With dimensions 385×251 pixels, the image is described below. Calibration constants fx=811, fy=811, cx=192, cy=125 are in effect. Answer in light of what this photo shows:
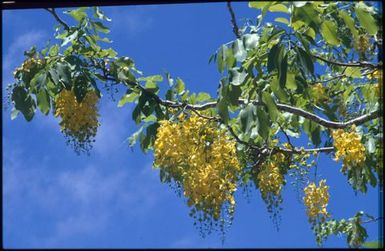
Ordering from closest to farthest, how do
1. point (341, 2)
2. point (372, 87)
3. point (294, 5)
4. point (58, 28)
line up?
point (294, 5) → point (341, 2) → point (372, 87) → point (58, 28)

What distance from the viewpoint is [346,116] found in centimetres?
344

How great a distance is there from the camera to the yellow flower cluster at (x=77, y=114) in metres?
3.21

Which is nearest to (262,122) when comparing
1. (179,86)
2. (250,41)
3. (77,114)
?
(250,41)

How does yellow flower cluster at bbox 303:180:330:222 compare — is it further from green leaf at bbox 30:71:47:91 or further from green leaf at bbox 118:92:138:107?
green leaf at bbox 30:71:47:91

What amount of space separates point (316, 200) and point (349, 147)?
449 mm

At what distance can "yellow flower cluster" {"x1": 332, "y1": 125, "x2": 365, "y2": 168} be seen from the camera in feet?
9.62

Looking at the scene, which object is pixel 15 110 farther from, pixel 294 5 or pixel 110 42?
pixel 294 5

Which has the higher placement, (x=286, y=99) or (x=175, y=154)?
(x=286, y=99)

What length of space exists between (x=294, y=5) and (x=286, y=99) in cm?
51

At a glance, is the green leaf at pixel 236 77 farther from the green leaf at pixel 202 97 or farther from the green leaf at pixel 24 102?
the green leaf at pixel 24 102

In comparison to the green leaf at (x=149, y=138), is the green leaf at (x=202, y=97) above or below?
above

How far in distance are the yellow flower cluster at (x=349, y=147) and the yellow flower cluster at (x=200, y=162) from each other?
38 centimetres

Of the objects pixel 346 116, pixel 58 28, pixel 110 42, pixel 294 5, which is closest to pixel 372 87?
pixel 346 116

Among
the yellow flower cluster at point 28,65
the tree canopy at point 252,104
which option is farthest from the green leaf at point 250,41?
the yellow flower cluster at point 28,65
